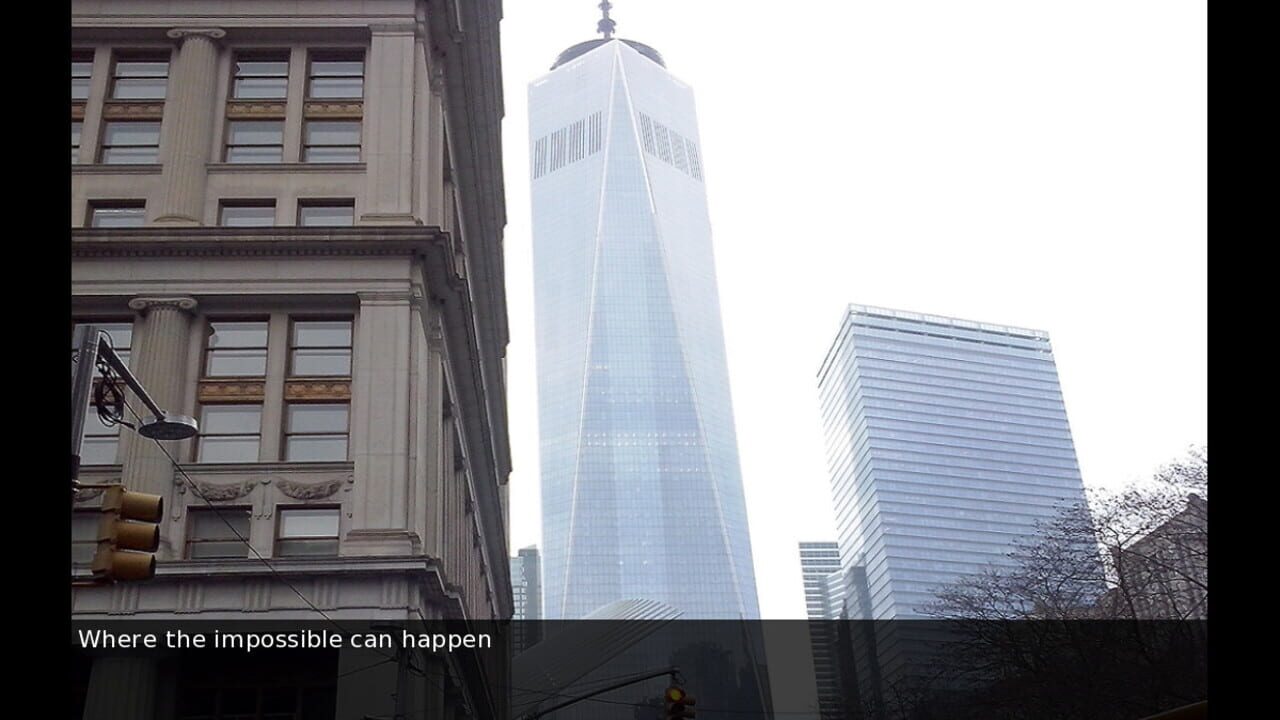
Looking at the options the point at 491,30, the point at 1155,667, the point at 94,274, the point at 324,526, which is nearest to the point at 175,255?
the point at 94,274

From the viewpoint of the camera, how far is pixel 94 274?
39.3m

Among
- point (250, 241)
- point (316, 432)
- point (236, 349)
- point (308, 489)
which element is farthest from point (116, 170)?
point (308, 489)

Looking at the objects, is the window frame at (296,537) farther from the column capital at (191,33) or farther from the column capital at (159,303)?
the column capital at (191,33)

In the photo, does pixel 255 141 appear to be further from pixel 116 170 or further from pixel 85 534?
pixel 85 534

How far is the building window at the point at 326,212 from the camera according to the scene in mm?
42031

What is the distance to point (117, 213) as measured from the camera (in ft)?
137

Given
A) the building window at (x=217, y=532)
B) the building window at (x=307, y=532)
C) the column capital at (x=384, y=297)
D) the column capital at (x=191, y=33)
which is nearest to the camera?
the building window at (x=217, y=532)

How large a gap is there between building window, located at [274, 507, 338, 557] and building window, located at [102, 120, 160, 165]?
14.7m

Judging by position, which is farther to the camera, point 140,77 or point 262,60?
point 262,60

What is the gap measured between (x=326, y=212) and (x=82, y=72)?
11.4 meters

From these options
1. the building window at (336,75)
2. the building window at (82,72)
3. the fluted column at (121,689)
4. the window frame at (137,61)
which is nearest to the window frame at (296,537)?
the fluted column at (121,689)

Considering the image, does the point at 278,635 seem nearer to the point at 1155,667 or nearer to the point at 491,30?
the point at 1155,667

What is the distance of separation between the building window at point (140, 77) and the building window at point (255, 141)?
309 cm

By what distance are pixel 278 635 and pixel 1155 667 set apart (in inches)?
1071
